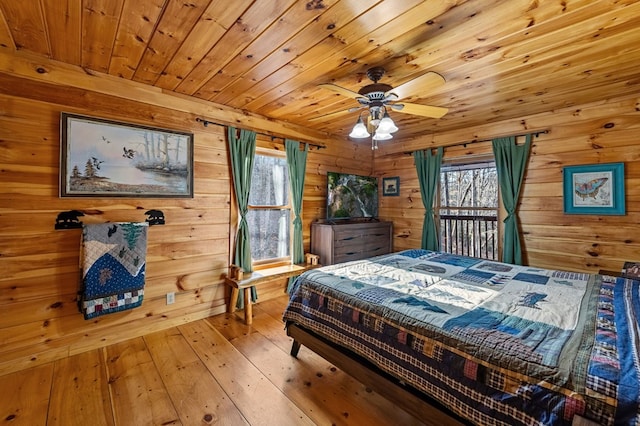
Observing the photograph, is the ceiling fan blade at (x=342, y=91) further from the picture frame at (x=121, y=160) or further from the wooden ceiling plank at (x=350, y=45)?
the picture frame at (x=121, y=160)

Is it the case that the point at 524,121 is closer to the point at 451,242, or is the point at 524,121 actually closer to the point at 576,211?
the point at 576,211

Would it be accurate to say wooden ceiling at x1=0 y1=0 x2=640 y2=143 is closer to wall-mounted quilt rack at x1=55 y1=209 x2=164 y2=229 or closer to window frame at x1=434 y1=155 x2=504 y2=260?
window frame at x1=434 y1=155 x2=504 y2=260

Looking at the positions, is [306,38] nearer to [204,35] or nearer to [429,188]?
[204,35]

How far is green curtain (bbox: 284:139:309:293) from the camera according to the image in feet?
12.3

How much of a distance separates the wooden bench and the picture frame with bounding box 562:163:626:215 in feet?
10.2

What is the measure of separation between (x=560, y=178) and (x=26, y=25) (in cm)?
486

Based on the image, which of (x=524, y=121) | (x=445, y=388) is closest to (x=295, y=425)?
(x=445, y=388)

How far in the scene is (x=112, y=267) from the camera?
2391 mm

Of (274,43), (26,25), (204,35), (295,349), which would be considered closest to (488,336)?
(295,349)

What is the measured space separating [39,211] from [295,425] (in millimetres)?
2498

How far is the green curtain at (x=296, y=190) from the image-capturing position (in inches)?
147

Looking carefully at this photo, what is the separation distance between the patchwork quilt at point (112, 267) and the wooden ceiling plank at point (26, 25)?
Answer: 1.36 meters

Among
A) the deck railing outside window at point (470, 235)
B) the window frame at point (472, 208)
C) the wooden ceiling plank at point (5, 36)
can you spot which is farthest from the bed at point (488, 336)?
Result: the wooden ceiling plank at point (5, 36)

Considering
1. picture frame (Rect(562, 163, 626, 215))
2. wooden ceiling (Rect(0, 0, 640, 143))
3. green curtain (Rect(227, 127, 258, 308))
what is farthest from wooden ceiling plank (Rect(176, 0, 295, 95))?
picture frame (Rect(562, 163, 626, 215))
